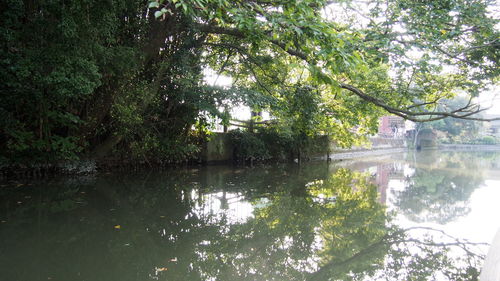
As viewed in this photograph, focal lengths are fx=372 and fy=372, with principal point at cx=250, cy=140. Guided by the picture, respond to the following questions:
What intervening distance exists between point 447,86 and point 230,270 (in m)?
8.98

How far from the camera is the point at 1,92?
23.5ft

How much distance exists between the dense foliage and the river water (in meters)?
1.75

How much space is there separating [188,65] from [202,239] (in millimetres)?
6619

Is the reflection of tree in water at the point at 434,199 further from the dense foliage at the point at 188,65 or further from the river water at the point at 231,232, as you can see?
the dense foliage at the point at 188,65

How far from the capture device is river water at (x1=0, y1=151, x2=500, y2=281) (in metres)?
3.58

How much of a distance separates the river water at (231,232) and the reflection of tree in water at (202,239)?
0.05 ft

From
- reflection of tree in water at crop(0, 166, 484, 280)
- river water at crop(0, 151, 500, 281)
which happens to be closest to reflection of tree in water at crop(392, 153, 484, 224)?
river water at crop(0, 151, 500, 281)

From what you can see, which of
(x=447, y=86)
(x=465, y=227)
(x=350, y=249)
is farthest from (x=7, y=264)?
(x=447, y=86)

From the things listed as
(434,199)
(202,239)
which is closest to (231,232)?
(202,239)

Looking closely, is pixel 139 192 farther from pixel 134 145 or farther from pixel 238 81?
pixel 238 81

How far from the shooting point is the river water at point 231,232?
358 cm

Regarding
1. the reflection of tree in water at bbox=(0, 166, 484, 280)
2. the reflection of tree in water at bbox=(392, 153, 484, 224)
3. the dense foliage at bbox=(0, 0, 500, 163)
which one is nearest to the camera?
the reflection of tree in water at bbox=(0, 166, 484, 280)

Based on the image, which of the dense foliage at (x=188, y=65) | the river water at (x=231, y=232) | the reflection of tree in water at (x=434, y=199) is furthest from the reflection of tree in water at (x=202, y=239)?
the dense foliage at (x=188, y=65)

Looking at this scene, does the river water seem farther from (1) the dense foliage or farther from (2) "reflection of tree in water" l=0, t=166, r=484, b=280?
(1) the dense foliage
